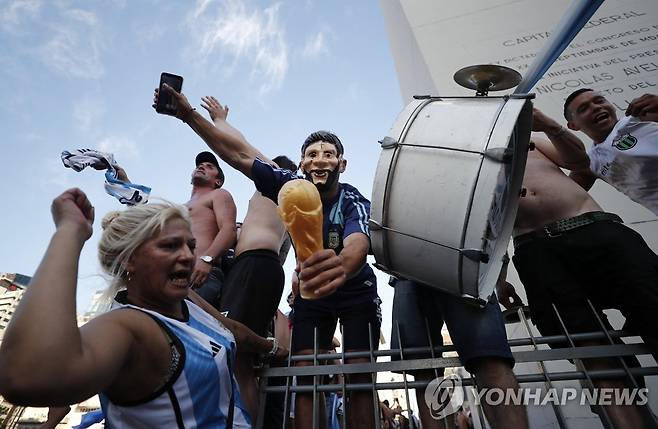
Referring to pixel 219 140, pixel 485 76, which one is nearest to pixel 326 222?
pixel 219 140

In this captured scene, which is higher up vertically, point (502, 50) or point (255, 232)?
point (502, 50)

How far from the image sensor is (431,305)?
2166 millimetres

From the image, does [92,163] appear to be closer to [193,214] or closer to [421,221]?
[193,214]

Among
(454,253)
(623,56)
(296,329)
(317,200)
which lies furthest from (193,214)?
(623,56)

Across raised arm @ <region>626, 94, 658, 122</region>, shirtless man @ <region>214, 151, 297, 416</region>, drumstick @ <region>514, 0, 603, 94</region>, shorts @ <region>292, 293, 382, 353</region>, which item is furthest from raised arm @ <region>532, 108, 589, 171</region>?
shirtless man @ <region>214, 151, 297, 416</region>

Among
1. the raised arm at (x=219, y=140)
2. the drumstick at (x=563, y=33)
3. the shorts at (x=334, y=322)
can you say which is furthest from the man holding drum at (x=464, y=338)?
the raised arm at (x=219, y=140)

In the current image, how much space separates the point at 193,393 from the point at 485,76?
2032 mm

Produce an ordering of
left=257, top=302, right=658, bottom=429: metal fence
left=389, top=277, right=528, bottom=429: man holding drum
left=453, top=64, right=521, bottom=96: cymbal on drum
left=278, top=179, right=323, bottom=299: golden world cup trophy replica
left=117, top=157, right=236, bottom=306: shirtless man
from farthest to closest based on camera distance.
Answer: left=117, top=157, right=236, bottom=306: shirtless man → left=453, top=64, right=521, bottom=96: cymbal on drum → left=257, top=302, right=658, bottom=429: metal fence → left=389, top=277, right=528, bottom=429: man holding drum → left=278, top=179, right=323, bottom=299: golden world cup trophy replica

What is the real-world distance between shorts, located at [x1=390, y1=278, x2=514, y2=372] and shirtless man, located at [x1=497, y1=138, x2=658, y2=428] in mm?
482

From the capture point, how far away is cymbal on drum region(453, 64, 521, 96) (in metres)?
2.10

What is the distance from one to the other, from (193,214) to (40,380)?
259 centimetres

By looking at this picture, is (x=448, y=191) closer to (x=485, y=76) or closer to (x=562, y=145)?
(x=485, y=76)

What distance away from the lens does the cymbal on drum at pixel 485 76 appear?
2.10 m

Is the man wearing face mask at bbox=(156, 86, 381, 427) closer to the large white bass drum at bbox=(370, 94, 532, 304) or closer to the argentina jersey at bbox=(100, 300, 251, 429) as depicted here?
the large white bass drum at bbox=(370, 94, 532, 304)
